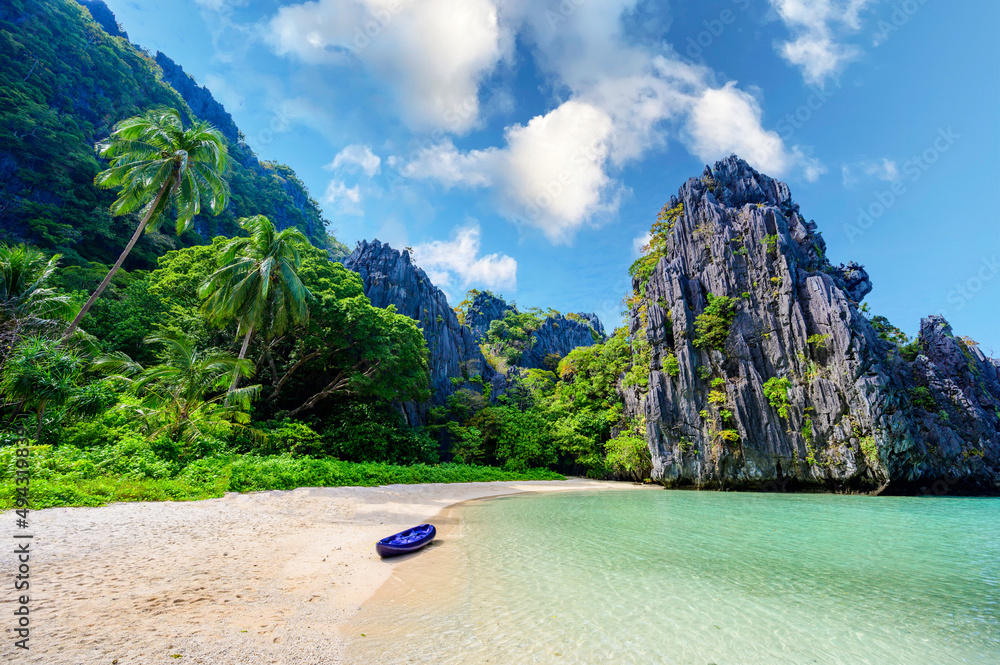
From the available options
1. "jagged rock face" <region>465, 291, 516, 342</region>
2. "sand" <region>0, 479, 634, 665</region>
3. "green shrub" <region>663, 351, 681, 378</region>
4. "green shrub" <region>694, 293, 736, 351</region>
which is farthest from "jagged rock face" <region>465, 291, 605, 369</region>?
"sand" <region>0, 479, 634, 665</region>

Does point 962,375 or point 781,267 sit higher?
point 781,267

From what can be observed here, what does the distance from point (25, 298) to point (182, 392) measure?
589 centimetres

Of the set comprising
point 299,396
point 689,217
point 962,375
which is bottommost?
point 299,396

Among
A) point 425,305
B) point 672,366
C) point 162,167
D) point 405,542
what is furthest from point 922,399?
point 162,167

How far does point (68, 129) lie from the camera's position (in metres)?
31.5

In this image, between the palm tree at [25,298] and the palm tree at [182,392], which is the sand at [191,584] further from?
the palm tree at [25,298]

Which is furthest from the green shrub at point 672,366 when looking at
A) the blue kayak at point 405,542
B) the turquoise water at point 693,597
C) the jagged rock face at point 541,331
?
the blue kayak at point 405,542

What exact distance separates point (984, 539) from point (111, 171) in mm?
30748

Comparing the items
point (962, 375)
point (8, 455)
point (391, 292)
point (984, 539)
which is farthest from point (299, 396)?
point (962, 375)

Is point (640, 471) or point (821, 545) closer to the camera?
point (821, 545)

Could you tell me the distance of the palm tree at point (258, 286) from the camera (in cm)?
1794

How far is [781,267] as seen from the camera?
2619 cm

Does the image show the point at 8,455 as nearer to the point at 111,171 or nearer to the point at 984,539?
the point at 111,171

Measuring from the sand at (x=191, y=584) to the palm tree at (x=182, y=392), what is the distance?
5555 millimetres
